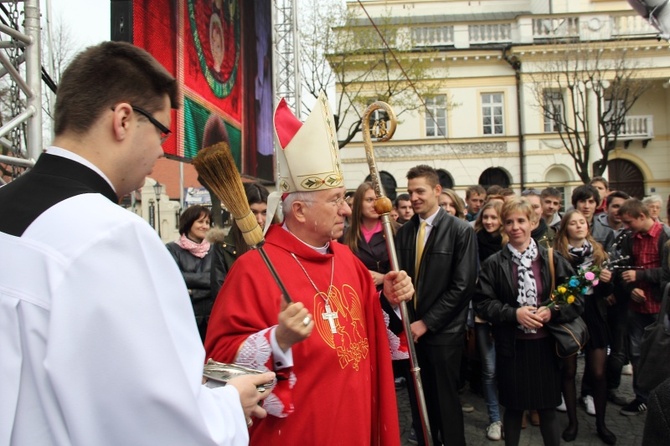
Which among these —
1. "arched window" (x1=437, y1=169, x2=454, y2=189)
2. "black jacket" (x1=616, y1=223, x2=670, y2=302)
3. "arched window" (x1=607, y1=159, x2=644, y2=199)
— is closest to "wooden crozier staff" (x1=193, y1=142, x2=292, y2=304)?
"black jacket" (x1=616, y1=223, x2=670, y2=302)

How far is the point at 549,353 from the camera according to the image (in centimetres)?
400

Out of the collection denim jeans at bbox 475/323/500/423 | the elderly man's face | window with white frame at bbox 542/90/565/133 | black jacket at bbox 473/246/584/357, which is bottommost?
denim jeans at bbox 475/323/500/423

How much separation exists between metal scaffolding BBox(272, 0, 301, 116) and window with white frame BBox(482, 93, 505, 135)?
15232mm

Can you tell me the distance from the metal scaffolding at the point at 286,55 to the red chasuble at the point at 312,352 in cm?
1048

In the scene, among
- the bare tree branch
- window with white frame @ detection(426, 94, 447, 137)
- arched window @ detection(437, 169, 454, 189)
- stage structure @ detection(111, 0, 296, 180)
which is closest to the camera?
stage structure @ detection(111, 0, 296, 180)

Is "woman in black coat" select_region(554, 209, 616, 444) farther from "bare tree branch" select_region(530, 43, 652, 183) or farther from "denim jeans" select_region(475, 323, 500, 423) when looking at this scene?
"bare tree branch" select_region(530, 43, 652, 183)

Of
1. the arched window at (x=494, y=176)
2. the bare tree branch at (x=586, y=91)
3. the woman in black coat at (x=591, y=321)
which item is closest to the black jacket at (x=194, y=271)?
the woman in black coat at (x=591, y=321)

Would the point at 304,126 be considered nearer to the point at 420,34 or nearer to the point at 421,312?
the point at 421,312

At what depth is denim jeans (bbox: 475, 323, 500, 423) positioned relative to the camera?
197 inches

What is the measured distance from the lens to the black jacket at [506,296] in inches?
157

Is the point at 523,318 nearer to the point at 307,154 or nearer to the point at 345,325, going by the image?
the point at 345,325

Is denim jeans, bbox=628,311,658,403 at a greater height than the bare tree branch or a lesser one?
lesser

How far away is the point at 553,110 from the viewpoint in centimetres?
2433

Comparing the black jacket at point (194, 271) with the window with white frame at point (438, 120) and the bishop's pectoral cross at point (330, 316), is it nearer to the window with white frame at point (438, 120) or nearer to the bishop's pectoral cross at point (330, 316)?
the bishop's pectoral cross at point (330, 316)
